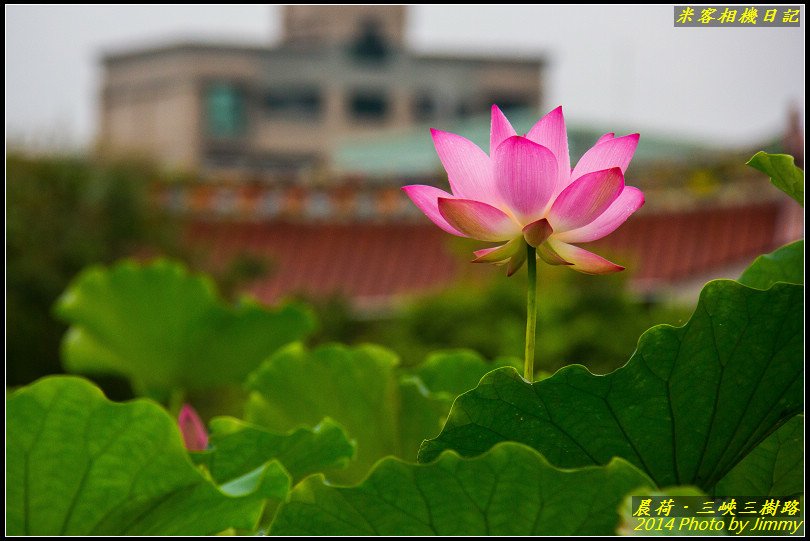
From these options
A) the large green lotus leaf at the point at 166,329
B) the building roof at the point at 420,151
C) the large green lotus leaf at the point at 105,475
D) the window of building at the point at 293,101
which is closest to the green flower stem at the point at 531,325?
the large green lotus leaf at the point at 105,475

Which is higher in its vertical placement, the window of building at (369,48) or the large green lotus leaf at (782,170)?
the window of building at (369,48)

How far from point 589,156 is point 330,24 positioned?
19.0 m

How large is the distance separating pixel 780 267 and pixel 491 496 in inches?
8.0

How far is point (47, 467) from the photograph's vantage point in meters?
0.38

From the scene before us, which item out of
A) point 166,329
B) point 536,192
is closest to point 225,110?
point 166,329

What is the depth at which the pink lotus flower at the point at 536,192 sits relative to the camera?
312 mm

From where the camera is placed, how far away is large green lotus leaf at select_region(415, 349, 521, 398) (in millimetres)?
503

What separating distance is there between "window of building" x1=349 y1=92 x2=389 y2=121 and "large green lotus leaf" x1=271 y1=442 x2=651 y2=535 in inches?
708

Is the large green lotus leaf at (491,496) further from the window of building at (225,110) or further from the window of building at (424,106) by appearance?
the window of building at (424,106)

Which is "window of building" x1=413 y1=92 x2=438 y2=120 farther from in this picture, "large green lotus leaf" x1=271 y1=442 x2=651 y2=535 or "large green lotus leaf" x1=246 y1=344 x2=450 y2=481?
"large green lotus leaf" x1=271 y1=442 x2=651 y2=535

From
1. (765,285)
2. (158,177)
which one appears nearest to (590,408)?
(765,285)

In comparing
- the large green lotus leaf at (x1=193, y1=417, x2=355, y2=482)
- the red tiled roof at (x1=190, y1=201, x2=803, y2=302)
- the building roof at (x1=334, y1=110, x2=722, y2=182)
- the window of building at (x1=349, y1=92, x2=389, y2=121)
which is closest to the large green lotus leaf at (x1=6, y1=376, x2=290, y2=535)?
the large green lotus leaf at (x1=193, y1=417, x2=355, y2=482)

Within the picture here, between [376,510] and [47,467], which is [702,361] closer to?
[376,510]

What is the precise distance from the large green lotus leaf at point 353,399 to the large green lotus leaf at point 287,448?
67 mm
